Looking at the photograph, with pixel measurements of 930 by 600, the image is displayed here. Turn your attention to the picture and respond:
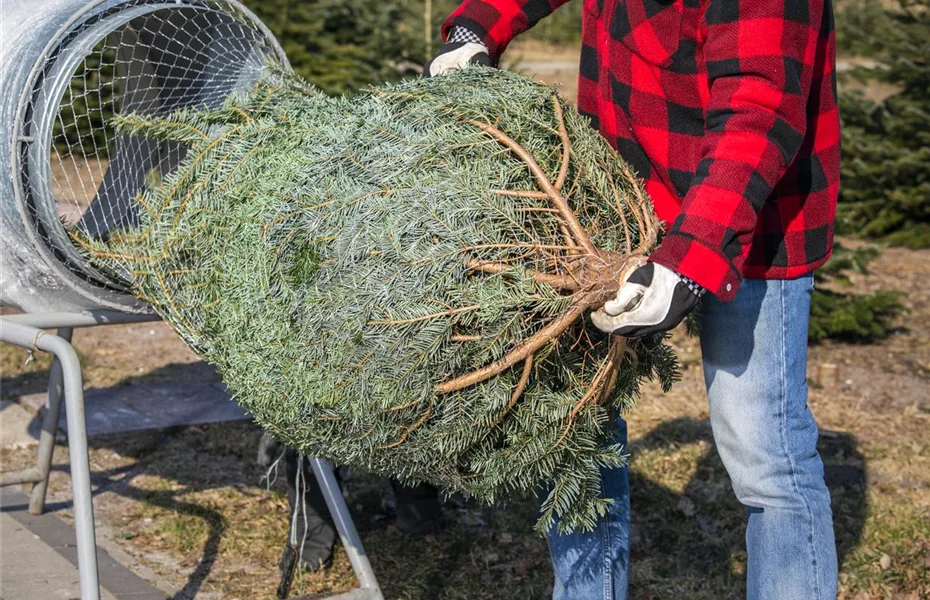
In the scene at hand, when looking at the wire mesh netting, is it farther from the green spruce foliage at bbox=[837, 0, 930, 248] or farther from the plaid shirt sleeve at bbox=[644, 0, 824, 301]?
the green spruce foliage at bbox=[837, 0, 930, 248]

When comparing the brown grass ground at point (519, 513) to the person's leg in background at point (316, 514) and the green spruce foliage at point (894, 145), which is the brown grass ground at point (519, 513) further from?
the green spruce foliage at point (894, 145)

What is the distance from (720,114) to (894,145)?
19.4ft

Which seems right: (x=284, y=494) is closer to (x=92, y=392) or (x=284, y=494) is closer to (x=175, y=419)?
(x=175, y=419)

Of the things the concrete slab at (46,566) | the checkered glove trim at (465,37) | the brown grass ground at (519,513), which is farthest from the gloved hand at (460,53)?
the concrete slab at (46,566)

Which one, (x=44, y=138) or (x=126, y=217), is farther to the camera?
(x=126, y=217)

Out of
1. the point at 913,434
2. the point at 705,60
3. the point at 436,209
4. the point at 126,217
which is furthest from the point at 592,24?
the point at 913,434

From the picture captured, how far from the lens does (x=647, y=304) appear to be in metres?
1.85

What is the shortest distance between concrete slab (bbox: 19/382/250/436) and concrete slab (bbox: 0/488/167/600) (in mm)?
794

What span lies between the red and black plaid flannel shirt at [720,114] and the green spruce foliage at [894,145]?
5087mm

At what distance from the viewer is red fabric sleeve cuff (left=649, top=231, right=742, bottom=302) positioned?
1887mm

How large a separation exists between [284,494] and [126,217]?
1434mm

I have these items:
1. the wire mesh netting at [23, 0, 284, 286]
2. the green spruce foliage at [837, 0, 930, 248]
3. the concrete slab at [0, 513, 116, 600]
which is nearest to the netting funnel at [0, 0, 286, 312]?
the wire mesh netting at [23, 0, 284, 286]

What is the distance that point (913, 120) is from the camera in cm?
723

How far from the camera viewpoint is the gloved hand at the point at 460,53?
8.33 ft
